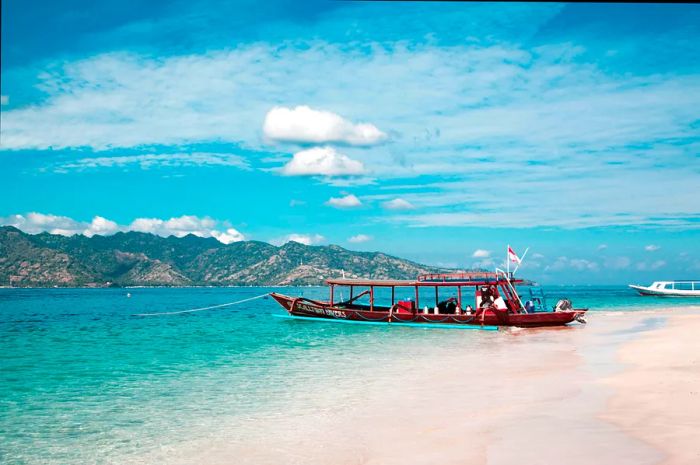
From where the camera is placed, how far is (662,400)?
560 inches

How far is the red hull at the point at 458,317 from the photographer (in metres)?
39.6

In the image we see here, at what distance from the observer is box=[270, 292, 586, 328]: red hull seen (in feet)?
130

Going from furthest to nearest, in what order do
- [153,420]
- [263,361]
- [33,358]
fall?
[33,358]
[263,361]
[153,420]

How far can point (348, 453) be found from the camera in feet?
38.1

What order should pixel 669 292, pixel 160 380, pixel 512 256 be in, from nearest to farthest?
1. pixel 160 380
2. pixel 512 256
3. pixel 669 292

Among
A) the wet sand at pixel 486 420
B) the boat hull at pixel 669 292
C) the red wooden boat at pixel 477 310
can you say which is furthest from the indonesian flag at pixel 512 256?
the boat hull at pixel 669 292

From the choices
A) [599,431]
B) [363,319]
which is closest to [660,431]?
[599,431]

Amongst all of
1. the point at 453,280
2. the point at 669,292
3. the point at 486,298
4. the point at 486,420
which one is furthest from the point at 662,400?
the point at 669,292

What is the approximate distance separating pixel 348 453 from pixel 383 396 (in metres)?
5.92

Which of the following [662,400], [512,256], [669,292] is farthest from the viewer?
[669,292]

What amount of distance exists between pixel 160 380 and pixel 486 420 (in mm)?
13677

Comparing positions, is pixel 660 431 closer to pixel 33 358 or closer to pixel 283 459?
pixel 283 459

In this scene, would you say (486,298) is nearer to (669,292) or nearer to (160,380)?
(160,380)

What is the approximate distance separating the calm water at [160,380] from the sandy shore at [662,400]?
7734mm
